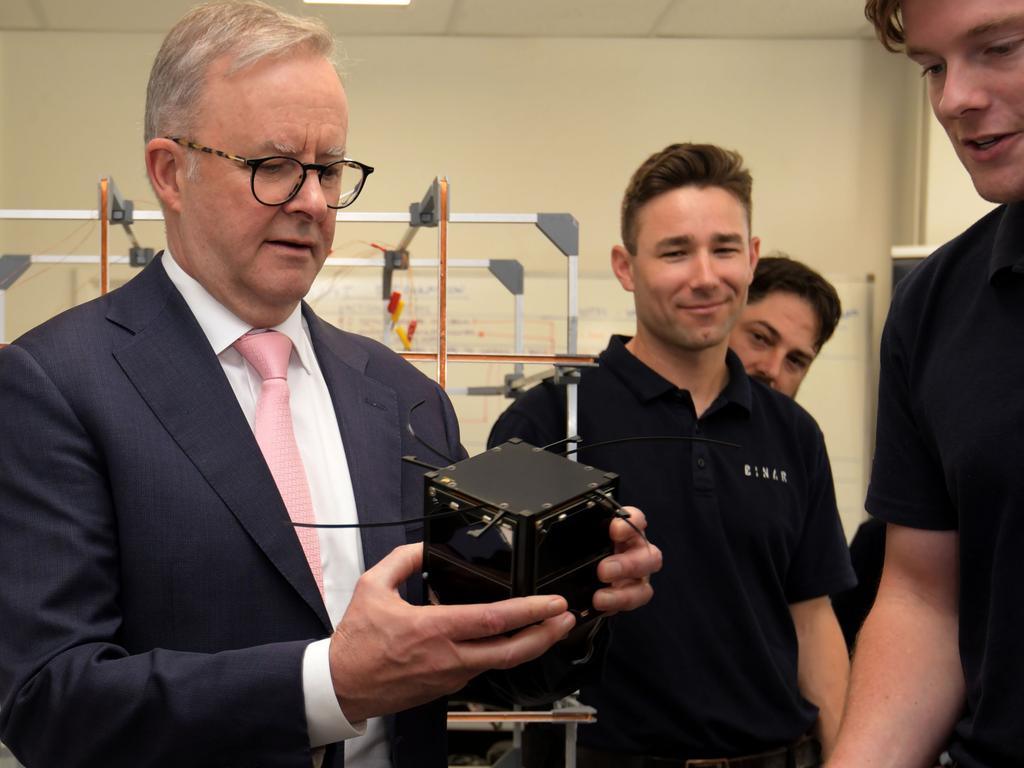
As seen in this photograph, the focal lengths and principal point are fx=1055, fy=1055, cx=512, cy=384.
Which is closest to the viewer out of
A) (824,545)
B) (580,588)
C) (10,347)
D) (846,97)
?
(580,588)

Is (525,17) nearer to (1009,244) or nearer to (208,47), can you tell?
(208,47)

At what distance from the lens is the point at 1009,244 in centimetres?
104

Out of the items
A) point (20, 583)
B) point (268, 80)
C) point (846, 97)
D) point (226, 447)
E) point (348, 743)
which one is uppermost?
point (846, 97)

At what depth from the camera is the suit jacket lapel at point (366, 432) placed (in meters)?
1.26

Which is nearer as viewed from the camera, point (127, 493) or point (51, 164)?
point (127, 493)

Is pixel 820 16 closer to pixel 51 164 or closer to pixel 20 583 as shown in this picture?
pixel 51 164

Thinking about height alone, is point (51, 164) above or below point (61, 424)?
above

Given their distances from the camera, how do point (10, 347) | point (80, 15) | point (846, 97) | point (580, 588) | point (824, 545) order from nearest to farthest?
1. point (580, 588)
2. point (10, 347)
3. point (824, 545)
4. point (80, 15)
5. point (846, 97)

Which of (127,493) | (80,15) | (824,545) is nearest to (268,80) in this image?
(127,493)

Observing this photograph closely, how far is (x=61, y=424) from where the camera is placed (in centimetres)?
110

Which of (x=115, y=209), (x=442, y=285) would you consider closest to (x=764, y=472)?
(x=442, y=285)

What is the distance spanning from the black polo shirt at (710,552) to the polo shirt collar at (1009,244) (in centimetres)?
90

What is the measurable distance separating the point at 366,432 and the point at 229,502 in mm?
226

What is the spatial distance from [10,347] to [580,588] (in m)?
0.67
